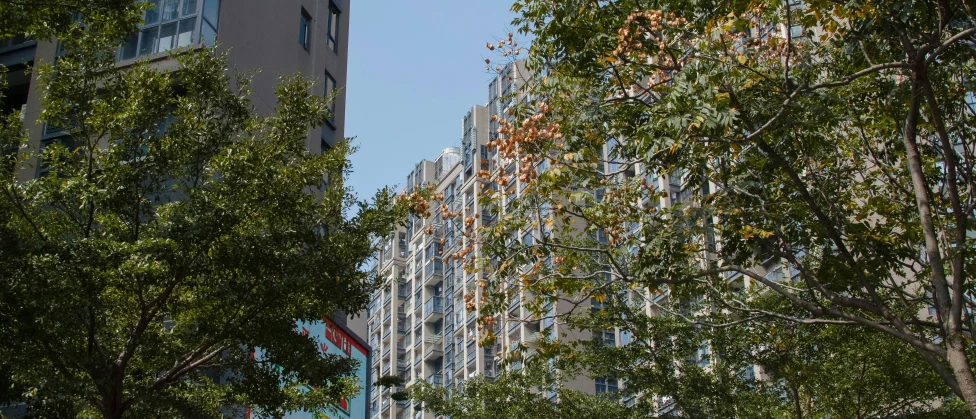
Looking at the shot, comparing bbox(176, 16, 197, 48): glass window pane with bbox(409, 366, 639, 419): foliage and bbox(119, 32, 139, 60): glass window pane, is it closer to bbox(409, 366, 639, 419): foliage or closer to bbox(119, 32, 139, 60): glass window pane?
bbox(119, 32, 139, 60): glass window pane

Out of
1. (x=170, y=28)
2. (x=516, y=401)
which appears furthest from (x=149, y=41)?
(x=516, y=401)

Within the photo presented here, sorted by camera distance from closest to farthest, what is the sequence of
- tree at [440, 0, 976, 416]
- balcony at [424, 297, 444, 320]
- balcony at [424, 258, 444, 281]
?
tree at [440, 0, 976, 416] < balcony at [424, 297, 444, 320] < balcony at [424, 258, 444, 281]

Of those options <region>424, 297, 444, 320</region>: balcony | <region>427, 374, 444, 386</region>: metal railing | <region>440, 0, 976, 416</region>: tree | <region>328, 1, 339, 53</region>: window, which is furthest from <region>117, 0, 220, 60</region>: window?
<region>424, 297, 444, 320</region>: balcony

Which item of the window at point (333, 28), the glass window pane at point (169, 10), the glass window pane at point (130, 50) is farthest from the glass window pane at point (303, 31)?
the glass window pane at point (130, 50)

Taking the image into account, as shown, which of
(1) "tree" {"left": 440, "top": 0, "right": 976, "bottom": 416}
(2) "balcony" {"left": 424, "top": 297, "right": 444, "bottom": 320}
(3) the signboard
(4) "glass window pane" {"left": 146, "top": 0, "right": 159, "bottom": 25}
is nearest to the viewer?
(1) "tree" {"left": 440, "top": 0, "right": 976, "bottom": 416}

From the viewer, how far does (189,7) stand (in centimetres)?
2552

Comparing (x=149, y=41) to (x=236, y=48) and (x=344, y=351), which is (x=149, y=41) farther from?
(x=344, y=351)

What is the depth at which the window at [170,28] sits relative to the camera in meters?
25.2

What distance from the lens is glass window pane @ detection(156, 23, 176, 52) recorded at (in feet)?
82.9

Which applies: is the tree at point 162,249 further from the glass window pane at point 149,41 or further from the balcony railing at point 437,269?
the balcony railing at point 437,269

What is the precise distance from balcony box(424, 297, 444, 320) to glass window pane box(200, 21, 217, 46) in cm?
3964

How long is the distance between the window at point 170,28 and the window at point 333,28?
7554 mm

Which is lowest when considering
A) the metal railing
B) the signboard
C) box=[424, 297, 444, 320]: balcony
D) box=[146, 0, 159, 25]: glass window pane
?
the signboard

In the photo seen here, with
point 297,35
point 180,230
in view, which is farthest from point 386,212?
point 297,35
